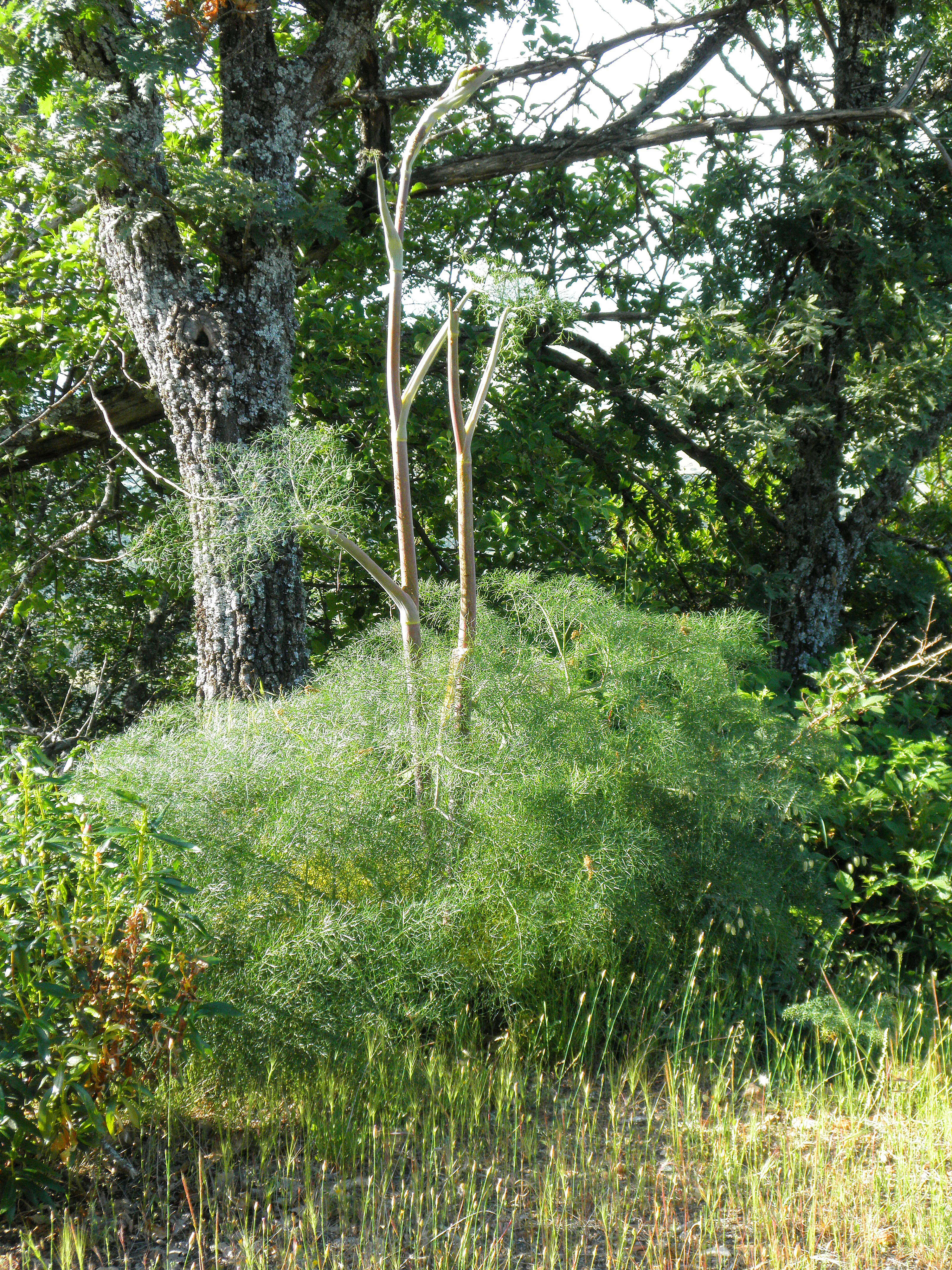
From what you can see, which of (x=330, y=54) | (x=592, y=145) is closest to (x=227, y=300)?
(x=330, y=54)

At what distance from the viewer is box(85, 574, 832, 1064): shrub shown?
255 cm

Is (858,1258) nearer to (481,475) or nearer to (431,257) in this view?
(481,475)

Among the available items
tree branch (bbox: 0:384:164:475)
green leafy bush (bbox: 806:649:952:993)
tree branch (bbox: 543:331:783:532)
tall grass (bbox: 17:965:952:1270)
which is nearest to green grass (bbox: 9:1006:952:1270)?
tall grass (bbox: 17:965:952:1270)

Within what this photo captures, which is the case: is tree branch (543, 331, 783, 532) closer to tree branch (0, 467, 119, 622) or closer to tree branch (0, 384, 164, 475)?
Result: tree branch (0, 384, 164, 475)

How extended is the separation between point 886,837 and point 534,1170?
214 centimetres

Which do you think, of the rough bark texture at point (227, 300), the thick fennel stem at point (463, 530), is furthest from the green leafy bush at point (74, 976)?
the rough bark texture at point (227, 300)

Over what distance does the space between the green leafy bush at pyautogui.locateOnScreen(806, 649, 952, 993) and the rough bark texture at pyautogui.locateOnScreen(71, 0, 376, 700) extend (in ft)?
7.25

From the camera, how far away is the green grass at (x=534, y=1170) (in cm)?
215

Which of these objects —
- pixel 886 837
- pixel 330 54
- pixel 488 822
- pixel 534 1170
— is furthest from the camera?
pixel 330 54

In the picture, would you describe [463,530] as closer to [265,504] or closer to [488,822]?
[265,504]

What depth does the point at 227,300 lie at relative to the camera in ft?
14.3

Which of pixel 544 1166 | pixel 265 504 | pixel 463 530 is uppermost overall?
pixel 265 504

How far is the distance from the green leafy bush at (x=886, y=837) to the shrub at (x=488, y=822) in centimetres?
38

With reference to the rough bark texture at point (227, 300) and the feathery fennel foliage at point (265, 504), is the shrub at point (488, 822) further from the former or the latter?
A: the rough bark texture at point (227, 300)
